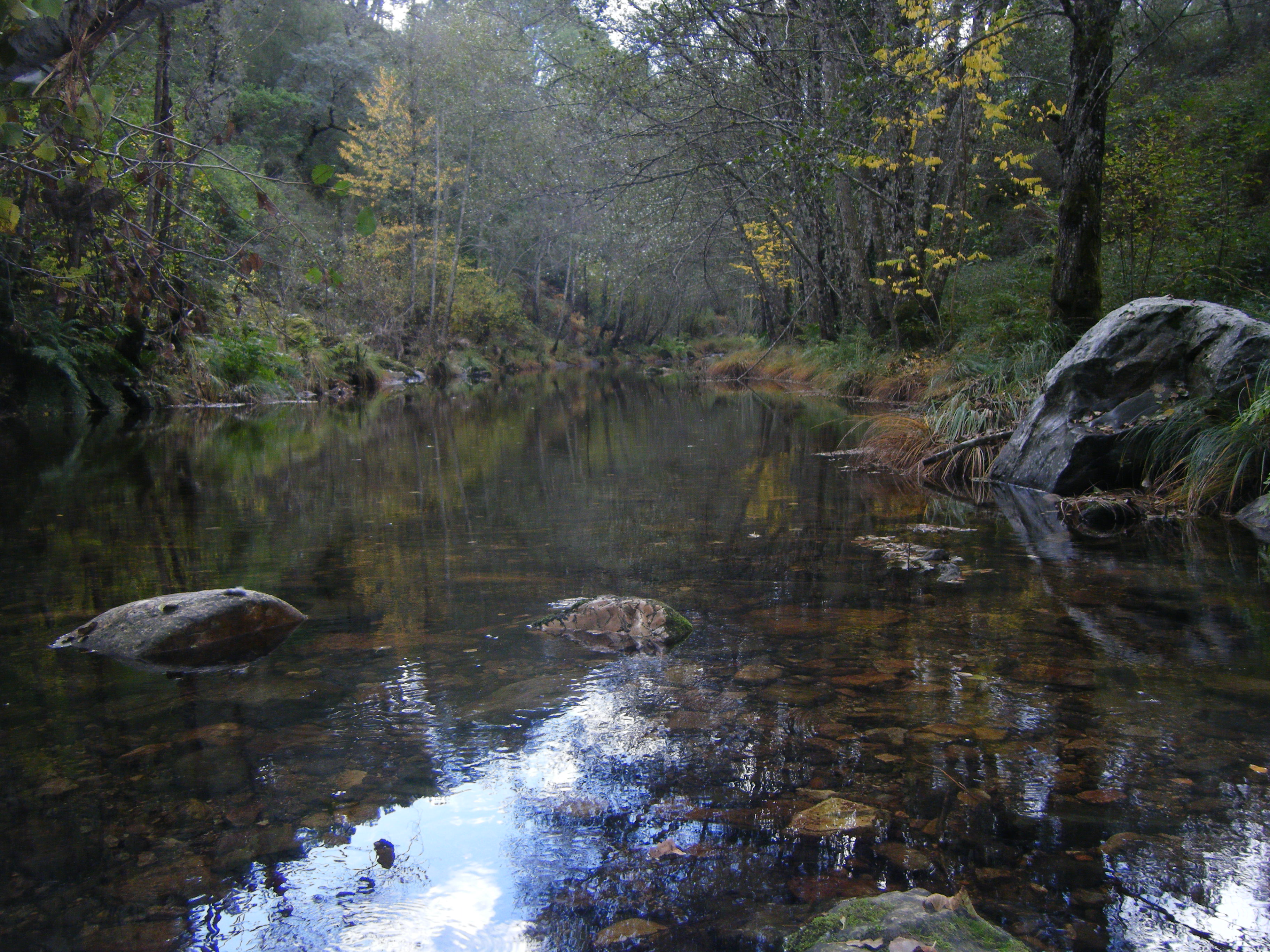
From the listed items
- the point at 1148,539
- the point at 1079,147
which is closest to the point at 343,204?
the point at 1079,147

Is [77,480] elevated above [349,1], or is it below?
below

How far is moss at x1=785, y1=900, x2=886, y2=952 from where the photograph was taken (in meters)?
1.65

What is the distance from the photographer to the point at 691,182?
14094mm

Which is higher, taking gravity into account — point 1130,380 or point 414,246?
point 414,246

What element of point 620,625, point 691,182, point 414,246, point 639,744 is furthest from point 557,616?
point 414,246

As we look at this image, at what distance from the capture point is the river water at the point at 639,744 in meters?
1.91

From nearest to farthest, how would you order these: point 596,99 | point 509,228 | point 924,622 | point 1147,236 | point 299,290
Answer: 1. point 924,622
2. point 1147,236
3. point 596,99
4. point 299,290
5. point 509,228

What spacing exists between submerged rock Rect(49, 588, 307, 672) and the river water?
0.11 m

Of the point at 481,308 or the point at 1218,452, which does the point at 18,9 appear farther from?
the point at 481,308

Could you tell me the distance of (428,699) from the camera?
3.05 m

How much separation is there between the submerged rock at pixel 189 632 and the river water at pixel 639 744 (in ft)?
0.36

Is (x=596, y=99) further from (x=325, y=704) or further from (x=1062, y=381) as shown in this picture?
(x=325, y=704)

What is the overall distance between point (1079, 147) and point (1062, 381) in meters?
2.74

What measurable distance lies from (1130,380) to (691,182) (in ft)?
29.6
